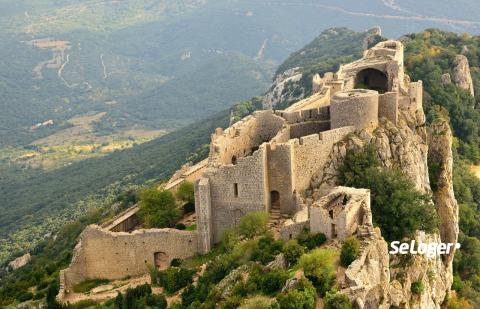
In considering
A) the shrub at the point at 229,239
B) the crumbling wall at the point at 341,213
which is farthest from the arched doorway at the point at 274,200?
the crumbling wall at the point at 341,213

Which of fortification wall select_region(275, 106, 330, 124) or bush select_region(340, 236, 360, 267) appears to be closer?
bush select_region(340, 236, 360, 267)

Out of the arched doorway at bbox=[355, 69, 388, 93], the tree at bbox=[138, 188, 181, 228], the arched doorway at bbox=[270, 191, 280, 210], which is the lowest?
the tree at bbox=[138, 188, 181, 228]

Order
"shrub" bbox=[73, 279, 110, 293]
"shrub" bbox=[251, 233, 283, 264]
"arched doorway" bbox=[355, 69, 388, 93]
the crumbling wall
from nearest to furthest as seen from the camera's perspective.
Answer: the crumbling wall, "shrub" bbox=[251, 233, 283, 264], "shrub" bbox=[73, 279, 110, 293], "arched doorway" bbox=[355, 69, 388, 93]

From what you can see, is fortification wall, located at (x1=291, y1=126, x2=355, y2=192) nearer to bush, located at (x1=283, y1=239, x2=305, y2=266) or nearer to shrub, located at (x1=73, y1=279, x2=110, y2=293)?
bush, located at (x1=283, y1=239, x2=305, y2=266)

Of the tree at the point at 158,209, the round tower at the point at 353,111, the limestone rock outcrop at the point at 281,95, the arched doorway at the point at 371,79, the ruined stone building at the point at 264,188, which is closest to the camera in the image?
the ruined stone building at the point at 264,188

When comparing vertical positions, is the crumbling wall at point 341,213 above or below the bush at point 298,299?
above

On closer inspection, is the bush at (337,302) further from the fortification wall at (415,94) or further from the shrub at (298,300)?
the fortification wall at (415,94)

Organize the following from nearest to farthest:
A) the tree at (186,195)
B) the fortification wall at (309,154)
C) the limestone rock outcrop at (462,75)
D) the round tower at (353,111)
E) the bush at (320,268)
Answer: the bush at (320,268)
the fortification wall at (309,154)
the round tower at (353,111)
the tree at (186,195)
the limestone rock outcrop at (462,75)

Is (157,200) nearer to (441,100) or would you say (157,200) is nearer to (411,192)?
(411,192)

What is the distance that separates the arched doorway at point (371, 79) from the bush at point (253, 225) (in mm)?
17813

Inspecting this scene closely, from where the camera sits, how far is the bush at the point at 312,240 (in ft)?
106

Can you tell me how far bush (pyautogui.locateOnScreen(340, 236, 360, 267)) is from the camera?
97.4 ft

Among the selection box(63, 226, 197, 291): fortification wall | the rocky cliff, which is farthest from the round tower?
box(63, 226, 197, 291): fortification wall

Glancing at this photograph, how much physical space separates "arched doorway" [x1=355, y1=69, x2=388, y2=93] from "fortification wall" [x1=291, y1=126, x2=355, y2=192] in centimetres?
1289
